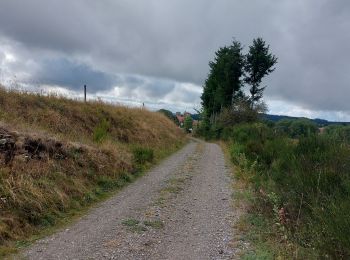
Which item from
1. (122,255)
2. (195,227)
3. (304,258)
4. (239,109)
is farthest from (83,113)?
(239,109)

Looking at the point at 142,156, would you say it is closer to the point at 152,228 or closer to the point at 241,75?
the point at 152,228

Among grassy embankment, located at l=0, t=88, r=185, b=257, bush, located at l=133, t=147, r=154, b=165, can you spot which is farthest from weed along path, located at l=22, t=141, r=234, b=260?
bush, located at l=133, t=147, r=154, b=165

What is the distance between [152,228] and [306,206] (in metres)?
3.11

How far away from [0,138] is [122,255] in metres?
5.33

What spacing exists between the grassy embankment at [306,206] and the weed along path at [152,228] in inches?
24.7

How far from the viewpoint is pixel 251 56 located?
4388cm

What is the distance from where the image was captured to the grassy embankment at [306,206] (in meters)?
5.18

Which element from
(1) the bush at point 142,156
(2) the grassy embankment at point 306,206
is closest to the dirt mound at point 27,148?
(2) the grassy embankment at point 306,206

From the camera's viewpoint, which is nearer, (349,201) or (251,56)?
(349,201)

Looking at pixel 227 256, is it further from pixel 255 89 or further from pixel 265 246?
pixel 255 89

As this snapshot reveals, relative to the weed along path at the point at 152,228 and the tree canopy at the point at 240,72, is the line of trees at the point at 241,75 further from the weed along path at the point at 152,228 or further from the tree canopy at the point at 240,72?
the weed along path at the point at 152,228

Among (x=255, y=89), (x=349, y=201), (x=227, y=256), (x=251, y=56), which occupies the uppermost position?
(x=251, y=56)

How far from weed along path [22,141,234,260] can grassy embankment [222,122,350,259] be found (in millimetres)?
627

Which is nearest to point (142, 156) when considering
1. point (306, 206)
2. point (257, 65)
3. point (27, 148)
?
point (27, 148)
